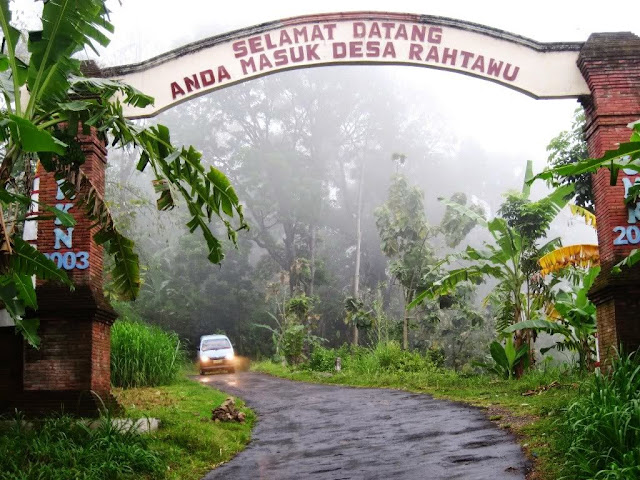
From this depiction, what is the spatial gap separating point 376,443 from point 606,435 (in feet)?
12.3

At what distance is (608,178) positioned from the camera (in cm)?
934

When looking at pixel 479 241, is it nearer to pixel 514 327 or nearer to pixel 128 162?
pixel 128 162

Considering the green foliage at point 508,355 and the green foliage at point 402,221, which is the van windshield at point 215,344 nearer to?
the green foliage at point 402,221

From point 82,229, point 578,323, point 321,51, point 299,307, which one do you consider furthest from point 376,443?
point 299,307

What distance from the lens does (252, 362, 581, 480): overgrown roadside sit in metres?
7.38

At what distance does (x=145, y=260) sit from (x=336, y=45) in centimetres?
2136

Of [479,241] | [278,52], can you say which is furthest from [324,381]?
[479,241]

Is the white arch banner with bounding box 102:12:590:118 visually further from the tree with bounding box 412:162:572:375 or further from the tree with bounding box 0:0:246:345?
the tree with bounding box 412:162:572:375

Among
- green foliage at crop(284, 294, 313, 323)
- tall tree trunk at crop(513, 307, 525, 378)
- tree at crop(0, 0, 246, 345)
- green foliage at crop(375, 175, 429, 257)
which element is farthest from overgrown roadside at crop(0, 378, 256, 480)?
green foliage at crop(284, 294, 313, 323)

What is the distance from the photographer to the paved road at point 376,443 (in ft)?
24.0

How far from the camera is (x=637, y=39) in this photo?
9875mm

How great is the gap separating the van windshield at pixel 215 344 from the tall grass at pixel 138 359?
10142mm

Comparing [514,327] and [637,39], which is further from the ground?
[637,39]

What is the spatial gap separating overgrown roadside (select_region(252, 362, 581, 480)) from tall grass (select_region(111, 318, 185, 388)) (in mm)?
5313
